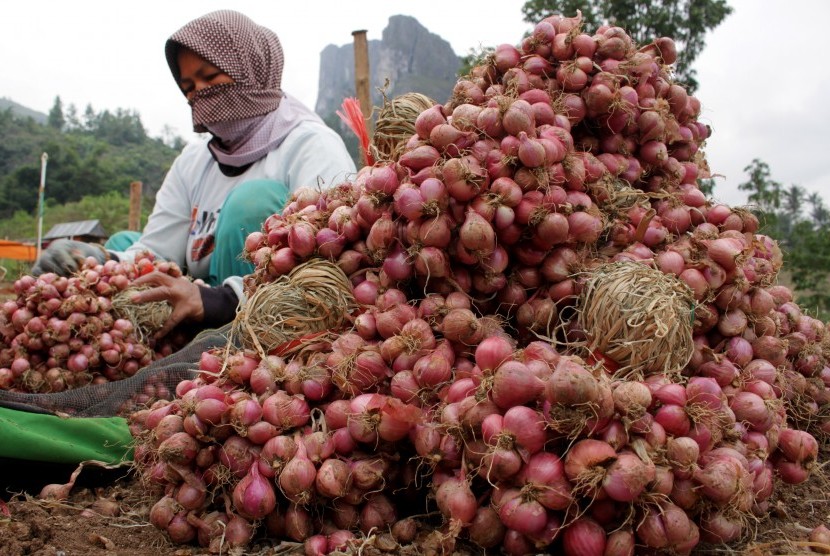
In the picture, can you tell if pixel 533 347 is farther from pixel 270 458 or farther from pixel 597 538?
pixel 270 458

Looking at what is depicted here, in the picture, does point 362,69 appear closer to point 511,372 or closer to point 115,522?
point 115,522

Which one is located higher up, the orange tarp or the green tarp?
the green tarp

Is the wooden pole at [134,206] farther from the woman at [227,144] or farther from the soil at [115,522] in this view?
the soil at [115,522]

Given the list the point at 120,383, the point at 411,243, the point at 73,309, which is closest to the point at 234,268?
the point at 73,309

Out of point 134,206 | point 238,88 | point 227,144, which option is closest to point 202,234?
point 227,144

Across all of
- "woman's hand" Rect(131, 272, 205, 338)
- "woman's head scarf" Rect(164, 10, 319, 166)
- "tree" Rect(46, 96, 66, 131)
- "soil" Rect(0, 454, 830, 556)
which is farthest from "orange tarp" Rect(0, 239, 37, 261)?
"tree" Rect(46, 96, 66, 131)

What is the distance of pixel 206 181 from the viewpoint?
4145mm

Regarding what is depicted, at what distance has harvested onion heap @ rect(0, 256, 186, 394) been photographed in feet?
9.27

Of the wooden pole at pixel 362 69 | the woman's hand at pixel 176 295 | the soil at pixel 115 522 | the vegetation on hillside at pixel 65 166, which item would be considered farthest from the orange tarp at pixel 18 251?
the vegetation on hillside at pixel 65 166

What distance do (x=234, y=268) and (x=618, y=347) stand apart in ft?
7.86

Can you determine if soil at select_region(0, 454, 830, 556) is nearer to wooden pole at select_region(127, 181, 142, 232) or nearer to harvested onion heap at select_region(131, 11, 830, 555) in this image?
harvested onion heap at select_region(131, 11, 830, 555)

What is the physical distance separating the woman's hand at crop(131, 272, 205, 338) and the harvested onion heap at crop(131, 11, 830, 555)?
103cm

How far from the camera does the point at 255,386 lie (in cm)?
Result: 163

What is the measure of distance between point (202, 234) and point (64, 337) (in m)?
1.20
